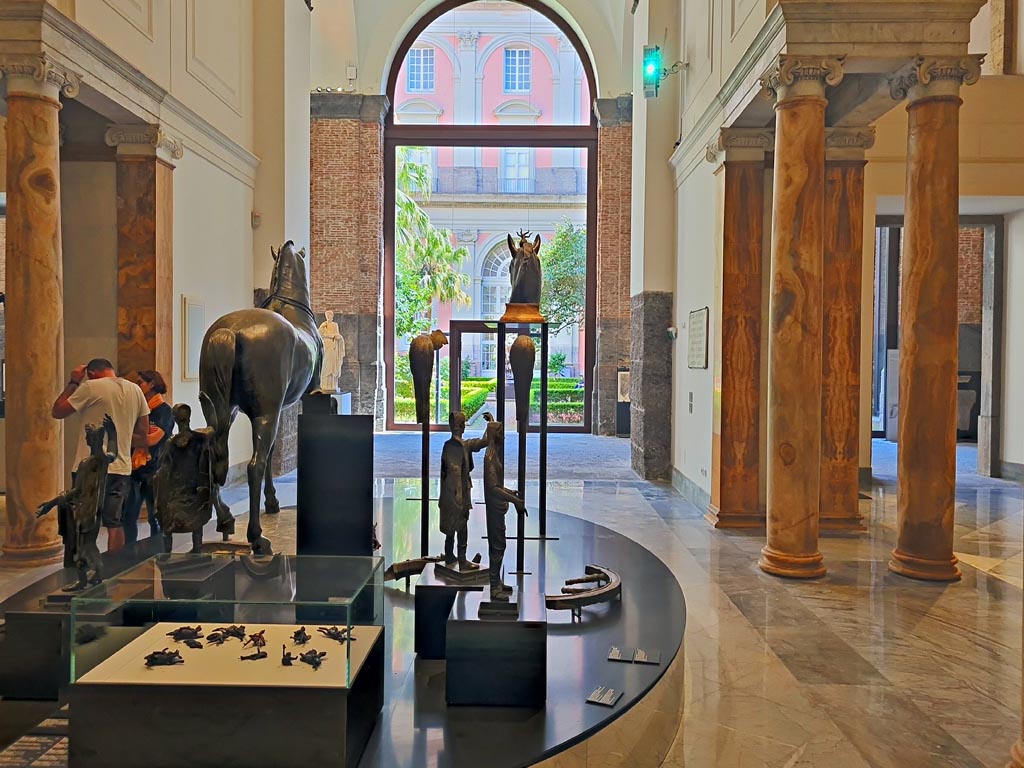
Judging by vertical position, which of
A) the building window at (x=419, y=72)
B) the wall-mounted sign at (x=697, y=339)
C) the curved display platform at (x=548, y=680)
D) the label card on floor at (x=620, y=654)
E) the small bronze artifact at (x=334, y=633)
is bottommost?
the curved display platform at (x=548, y=680)

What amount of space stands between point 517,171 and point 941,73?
14.6m

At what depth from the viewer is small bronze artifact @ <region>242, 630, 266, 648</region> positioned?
116 inches

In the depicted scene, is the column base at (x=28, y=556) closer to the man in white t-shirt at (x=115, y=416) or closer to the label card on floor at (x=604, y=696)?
the man in white t-shirt at (x=115, y=416)

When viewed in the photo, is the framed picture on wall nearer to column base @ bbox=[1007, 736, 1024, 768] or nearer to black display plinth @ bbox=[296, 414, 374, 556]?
black display plinth @ bbox=[296, 414, 374, 556]

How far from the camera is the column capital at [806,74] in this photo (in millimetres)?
6457

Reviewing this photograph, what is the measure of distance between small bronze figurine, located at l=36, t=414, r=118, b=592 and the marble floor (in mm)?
2201

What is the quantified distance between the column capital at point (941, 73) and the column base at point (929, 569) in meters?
3.90

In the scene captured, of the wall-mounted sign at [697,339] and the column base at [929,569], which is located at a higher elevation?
the wall-mounted sign at [697,339]

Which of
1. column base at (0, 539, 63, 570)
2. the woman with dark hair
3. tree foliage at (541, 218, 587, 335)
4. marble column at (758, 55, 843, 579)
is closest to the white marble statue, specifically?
tree foliage at (541, 218, 587, 335)

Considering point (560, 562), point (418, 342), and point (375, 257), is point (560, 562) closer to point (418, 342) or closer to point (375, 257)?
point (418, 342)

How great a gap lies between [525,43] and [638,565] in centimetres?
1759

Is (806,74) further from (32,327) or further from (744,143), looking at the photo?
(32,327)

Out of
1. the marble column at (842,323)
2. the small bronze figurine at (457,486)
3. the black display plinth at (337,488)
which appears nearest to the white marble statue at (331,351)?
the marble column at (842,323)

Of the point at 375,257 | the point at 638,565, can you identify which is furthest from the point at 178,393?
the point at 375,257
